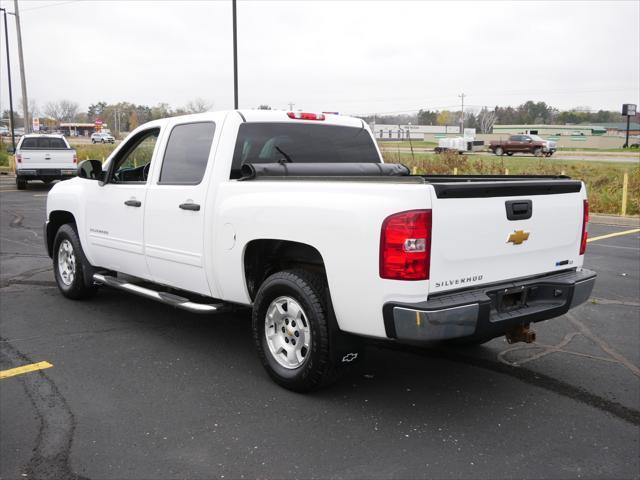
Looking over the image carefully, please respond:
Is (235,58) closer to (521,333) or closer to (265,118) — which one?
(265,118)

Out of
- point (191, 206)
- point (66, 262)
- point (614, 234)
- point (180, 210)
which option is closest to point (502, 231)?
point (191, 206)

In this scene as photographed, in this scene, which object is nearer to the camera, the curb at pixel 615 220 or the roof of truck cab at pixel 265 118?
the roof of truck cab at pixel 265 118

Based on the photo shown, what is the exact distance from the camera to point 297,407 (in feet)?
13.0

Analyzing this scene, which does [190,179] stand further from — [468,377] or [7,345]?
[468,377]

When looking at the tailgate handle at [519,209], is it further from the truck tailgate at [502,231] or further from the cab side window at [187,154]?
the cab side window at [187,154]

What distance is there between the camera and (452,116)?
148 m

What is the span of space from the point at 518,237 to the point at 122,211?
3.51 m

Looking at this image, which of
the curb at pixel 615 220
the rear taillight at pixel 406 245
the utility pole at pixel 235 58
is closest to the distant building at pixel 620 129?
the curb at pixel 615 220

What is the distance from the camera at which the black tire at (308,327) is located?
3.86m

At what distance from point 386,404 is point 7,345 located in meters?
3.28

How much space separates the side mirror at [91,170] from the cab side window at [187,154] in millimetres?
1017

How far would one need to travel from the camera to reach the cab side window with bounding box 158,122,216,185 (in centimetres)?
488

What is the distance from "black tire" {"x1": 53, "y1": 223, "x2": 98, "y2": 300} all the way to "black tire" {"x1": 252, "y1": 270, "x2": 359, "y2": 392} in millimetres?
2816

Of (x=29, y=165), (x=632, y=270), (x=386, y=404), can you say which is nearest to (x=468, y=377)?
(x=386, y=404)
